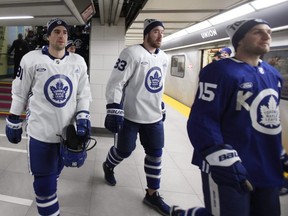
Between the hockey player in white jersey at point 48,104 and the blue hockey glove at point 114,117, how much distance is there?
16.4 inches

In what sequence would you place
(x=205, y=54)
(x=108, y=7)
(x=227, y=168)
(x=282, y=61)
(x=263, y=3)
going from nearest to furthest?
(x=227, y=168)
(x=108, y=7)
(x=263, y=3)
(x=282, y=61)
(x=205, y=54)

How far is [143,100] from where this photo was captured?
2.35 metres

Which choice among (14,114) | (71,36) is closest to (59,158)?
(14,114)

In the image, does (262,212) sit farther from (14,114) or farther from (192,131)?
(14,114)

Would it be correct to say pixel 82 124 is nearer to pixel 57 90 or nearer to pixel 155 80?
pixel 57 90

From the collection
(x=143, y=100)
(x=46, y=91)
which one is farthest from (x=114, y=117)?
(x=46, y=91)

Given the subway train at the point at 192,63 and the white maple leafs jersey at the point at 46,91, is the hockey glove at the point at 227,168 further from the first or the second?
the subway train at the point at 192,63

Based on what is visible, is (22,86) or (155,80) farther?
(155,80)

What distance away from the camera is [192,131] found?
137cm

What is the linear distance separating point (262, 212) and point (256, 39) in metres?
0.95

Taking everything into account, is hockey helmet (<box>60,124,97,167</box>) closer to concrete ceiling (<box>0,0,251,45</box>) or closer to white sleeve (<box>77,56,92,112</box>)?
white sleeve (<box>77,56,92,112</box>)

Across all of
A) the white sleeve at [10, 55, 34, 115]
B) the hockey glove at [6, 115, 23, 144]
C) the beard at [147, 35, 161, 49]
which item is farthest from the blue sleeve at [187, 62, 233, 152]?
the hockey glove at [6, 115, 23, 144]

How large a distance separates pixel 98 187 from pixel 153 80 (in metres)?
1.31

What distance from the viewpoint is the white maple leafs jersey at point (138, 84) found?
229cm
